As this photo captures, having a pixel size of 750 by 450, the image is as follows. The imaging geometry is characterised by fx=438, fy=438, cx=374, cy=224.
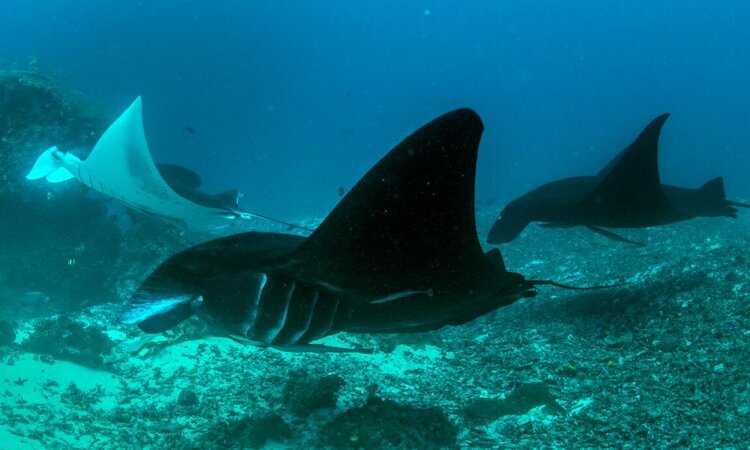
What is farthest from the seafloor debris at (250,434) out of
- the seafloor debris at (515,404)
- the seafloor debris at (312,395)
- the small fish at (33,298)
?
the small fish at (33,298)

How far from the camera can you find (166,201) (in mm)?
4984

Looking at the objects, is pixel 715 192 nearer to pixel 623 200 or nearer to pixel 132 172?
pixel 623 200

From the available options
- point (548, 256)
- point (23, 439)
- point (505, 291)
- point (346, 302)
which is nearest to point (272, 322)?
point (346, 302)

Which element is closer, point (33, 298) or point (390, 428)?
point (390, 428)

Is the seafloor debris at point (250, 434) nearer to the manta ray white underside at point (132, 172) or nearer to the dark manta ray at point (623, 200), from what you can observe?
the manta ray white underside at point (132, 172)

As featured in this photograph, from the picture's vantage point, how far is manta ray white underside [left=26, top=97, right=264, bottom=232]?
13.8 ft

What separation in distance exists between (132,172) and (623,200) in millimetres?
4922

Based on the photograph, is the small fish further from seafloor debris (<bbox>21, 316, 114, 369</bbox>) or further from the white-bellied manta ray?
seafloor debris (<bbox>21, 316, 114, 369</bbox>)

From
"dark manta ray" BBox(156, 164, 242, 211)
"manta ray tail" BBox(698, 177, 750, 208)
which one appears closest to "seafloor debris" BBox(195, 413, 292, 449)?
"dark manta ray" BBox(156, 164, 242, 211)

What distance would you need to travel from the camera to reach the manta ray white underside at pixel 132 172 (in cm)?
420

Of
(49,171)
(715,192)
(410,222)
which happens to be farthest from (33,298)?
(715,192)

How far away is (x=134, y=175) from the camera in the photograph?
15.2ft

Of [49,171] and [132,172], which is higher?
[49,171]

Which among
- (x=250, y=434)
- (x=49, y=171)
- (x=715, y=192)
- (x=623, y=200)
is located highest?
(x=49, y=171)
